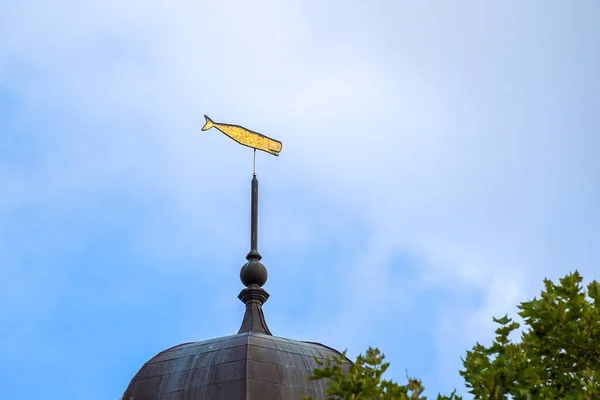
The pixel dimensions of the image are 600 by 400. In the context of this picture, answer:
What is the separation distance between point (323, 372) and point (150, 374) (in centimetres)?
1170

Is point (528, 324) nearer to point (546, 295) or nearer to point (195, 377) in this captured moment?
point (546, 295)

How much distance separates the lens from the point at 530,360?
19344 mm

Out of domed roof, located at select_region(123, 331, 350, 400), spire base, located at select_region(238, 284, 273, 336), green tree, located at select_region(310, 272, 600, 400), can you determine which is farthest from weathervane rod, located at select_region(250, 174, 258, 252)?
green tree, located at select_region(310, 272, 600, 400)

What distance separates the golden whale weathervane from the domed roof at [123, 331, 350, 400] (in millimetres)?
6067

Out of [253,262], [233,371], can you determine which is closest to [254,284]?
[253,262]

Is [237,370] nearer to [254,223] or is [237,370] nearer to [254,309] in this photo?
[254,309]

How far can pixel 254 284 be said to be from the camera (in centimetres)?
3147

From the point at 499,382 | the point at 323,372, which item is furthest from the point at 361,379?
the point at 499,382

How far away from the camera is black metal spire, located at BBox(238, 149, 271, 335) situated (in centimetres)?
3033

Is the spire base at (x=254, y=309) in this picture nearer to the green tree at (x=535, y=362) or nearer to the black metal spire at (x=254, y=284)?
the black metal spire at (x=254, y=284)

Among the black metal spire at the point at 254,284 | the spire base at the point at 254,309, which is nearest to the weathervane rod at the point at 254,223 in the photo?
the black metal spire at the point at 254,284

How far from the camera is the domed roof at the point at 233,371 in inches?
1075

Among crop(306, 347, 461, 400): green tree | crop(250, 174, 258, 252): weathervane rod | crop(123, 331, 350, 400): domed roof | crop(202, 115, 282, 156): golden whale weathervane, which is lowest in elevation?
crop(306, 347, 461, 400): green tree

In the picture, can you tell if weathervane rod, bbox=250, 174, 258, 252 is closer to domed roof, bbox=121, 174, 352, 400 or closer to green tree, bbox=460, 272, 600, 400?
domed roof, bbox=121, 174, 352, 400
